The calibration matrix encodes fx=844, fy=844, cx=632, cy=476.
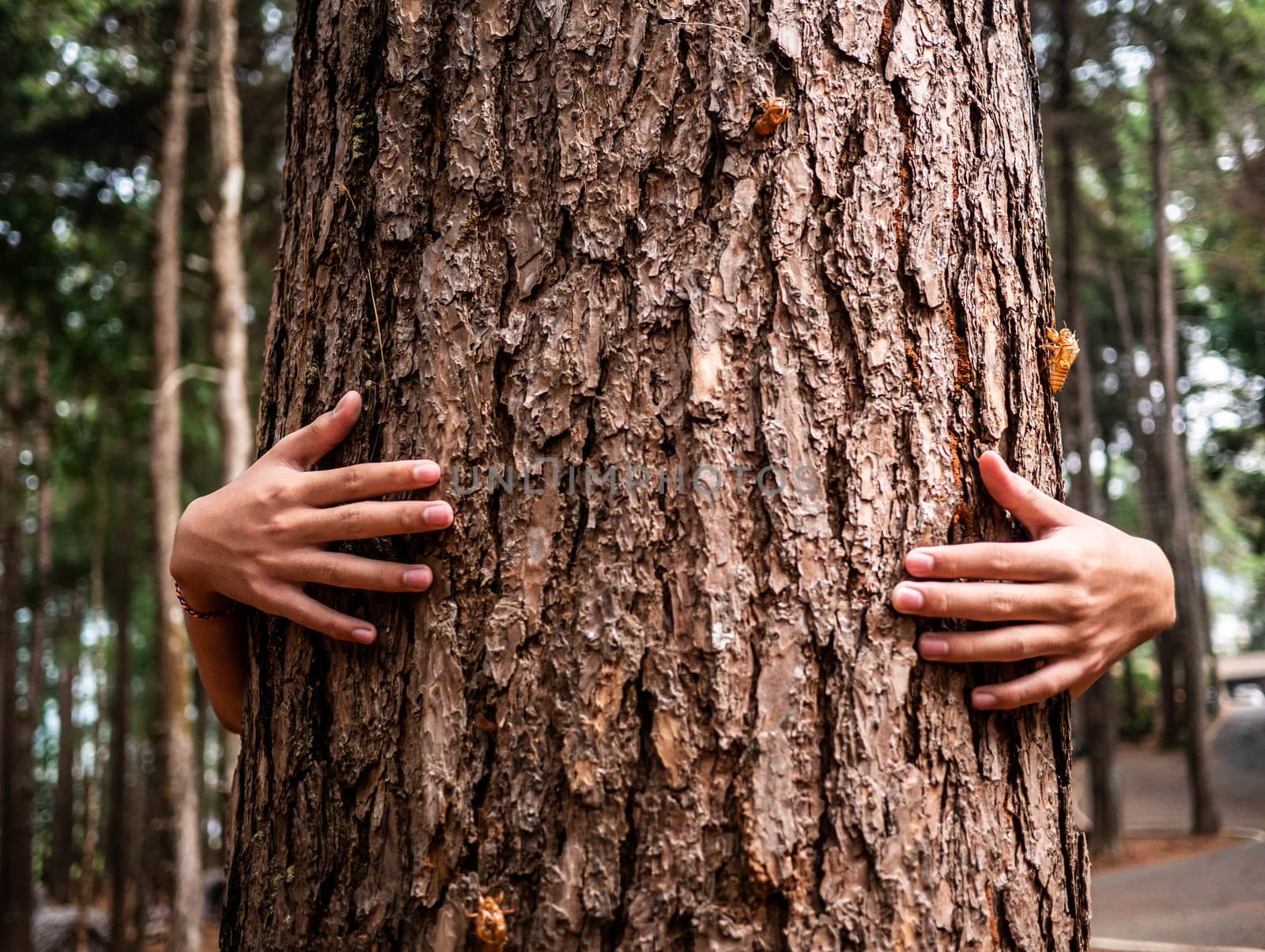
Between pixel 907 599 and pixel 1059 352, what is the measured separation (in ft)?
1.74

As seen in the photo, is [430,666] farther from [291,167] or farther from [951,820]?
[291,167]

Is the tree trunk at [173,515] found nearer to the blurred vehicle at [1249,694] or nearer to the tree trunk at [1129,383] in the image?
the tree trunk at [1129,383]

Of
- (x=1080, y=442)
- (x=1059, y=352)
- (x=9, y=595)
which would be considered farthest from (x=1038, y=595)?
(x=9, y=595)

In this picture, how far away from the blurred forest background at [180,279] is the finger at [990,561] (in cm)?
670

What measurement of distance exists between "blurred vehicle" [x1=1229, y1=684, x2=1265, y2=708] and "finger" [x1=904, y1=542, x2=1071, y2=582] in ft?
93.8

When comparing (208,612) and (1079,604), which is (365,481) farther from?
(1079,604)

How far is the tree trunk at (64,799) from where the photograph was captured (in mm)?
17531

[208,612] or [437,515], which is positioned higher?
[437,515]

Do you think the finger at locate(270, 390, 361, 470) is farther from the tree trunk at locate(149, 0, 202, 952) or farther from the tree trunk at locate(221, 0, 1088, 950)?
the tree trunk at locate(149, 0, 202, 952)

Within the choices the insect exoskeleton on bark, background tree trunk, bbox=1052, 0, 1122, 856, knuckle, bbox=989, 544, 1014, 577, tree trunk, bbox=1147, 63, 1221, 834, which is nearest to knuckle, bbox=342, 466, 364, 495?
the insect exoskeleton on bark

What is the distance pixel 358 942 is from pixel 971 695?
910 mm

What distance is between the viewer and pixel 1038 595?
46.0 inches

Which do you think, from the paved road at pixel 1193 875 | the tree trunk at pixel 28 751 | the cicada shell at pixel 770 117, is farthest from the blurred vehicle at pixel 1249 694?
the cicada shell at pixel 770 117

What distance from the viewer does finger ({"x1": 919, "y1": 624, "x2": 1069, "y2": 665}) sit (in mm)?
→ 1141
